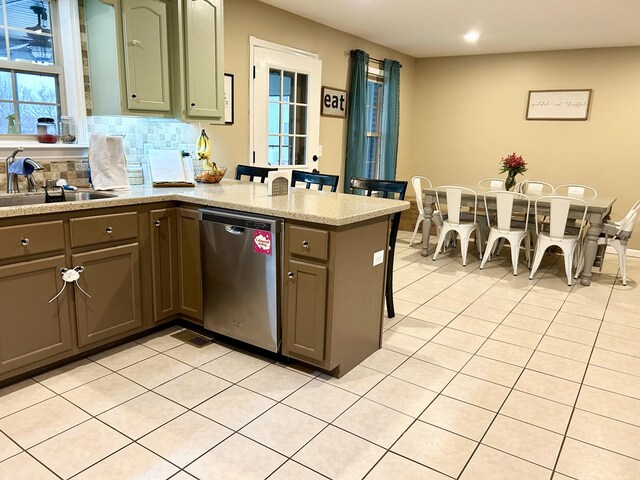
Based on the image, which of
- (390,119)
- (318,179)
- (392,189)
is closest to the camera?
(392,189)

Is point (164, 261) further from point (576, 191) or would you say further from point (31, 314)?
point (576, 191)

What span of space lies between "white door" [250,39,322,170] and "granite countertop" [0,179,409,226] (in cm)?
141

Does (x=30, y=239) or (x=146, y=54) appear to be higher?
(x=146, y=54)

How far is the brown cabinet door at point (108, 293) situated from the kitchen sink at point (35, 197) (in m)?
0.38

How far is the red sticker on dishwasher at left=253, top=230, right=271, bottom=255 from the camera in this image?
2491mm

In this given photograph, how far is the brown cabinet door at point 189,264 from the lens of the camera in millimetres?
2881

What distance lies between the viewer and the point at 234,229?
104 inches

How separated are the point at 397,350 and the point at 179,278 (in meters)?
1.45

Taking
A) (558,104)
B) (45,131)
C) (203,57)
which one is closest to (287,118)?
(203,57)

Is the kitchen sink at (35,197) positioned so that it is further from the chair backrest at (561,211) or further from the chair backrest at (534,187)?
the chair backrest at (534,187)

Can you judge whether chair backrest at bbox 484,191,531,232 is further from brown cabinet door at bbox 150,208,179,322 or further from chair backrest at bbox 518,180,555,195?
brown cabinet door at bbox 150,208,179,322

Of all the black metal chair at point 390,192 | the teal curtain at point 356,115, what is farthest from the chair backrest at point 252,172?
the teal curtain at point 356,115

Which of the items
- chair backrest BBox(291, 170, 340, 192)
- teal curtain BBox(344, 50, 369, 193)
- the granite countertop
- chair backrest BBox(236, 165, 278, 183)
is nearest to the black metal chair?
chair backrest BBox(291, 170, 340, 192)

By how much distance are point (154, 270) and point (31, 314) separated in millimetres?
717
